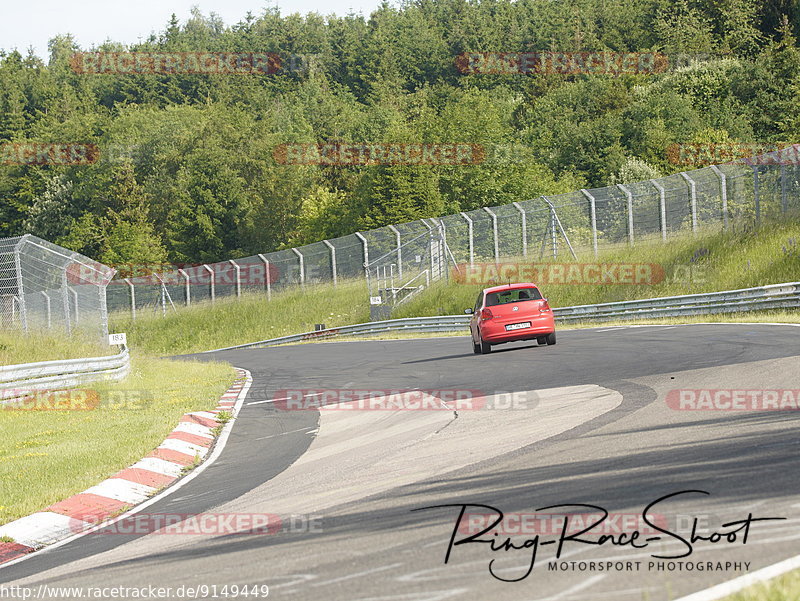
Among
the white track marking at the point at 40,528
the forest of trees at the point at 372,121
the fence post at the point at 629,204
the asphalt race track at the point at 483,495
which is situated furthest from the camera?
the forest of trees at the point at 372,121

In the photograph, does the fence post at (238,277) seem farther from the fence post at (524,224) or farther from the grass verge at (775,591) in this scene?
the grass verge at (775,591)

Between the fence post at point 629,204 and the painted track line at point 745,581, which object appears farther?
the fence post at point 629,204

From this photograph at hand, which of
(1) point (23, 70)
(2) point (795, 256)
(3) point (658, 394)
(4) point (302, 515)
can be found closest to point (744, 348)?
(3) point (658, 394)

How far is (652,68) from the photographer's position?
9256 centimetres

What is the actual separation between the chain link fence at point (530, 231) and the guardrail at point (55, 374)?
60.7 ft

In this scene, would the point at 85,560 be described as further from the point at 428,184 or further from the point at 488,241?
the point at 428,184

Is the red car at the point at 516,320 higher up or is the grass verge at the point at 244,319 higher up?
the red car at the point at 516,320

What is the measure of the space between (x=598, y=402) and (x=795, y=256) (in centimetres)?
1972

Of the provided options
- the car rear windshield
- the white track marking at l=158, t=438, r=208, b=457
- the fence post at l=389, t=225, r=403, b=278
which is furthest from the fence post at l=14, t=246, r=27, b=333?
the fence post at l=389, t=225, r=403, b=278

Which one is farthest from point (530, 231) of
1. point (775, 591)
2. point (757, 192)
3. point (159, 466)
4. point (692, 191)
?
point (775, 591)

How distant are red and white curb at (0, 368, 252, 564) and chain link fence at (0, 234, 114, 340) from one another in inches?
488

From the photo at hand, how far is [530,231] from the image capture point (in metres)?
38.3

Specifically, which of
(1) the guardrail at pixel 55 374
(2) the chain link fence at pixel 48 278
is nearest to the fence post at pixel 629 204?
(2) the chain link fence at pixel 48 278

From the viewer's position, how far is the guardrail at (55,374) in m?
17.8
